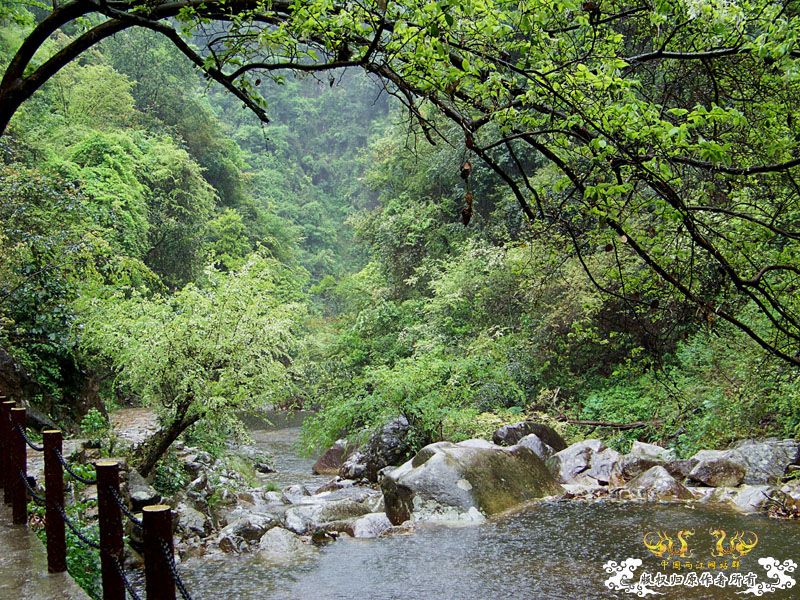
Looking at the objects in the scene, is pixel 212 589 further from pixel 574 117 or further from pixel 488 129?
pixel 488 129

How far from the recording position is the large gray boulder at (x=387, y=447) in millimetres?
13523

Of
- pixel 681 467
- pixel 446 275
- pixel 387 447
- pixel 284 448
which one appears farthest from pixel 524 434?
pixel 284 448

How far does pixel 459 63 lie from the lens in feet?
12.0

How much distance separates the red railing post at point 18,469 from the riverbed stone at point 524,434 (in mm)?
8740

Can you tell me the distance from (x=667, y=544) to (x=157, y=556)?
6.33 m

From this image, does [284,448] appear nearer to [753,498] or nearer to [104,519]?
[753,498]

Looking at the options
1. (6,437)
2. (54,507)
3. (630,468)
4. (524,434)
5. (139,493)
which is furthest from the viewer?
(524,434)

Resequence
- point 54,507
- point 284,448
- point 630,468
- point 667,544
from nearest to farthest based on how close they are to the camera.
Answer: point 54,507 → point 667,544 → point 630,468 → point 284,448

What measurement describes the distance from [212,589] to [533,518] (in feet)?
13.5

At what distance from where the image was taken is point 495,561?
7.37 m

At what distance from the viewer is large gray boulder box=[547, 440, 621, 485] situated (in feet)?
35.3

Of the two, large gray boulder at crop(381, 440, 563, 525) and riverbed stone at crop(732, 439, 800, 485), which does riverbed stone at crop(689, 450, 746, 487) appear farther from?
large gray boulder at crop(381, 440, 563, 525)

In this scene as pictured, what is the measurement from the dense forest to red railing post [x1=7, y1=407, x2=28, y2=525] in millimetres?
2616

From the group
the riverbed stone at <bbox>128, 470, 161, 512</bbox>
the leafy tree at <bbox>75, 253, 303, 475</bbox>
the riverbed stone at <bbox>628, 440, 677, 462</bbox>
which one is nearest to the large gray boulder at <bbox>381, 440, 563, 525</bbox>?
the riverbed stone at <bbox>628, 440, 677, 462</bbox>
